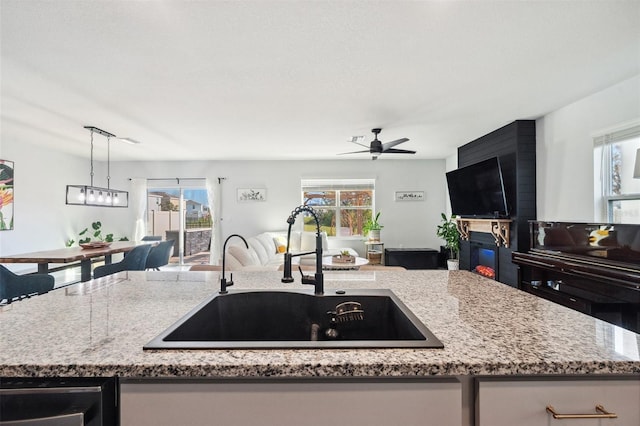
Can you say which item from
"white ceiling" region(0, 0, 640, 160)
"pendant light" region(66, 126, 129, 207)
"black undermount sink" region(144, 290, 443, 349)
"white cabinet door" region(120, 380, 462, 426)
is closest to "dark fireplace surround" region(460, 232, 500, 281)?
"white ceiling" region(0, 0, 640, 160)

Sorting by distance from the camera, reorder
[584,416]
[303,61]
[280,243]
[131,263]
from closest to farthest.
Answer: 1. [584,416]
2. [303,61]
3. [131,263]
4. [280,243]

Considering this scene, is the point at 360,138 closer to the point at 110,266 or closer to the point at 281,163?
the point at 281,163

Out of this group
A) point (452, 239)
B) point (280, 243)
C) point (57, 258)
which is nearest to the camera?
point (57, 258)

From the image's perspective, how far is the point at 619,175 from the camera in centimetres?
289

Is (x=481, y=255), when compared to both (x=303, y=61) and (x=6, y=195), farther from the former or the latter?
(x=6, y=195)

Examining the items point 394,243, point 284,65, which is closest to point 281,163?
point 394,243

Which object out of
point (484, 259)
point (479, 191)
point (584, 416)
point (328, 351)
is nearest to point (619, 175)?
point (479, 191)

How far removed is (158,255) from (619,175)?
5954 mm

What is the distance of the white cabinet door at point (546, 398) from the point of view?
0.66 m

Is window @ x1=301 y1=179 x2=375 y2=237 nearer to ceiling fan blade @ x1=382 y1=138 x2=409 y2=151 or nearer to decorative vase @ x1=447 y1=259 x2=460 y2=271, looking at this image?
decorative vase @ x1=447 y1=259 x2=460 y2=271

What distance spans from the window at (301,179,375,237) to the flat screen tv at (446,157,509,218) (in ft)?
6.67

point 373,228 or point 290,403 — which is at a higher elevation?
point 373,228

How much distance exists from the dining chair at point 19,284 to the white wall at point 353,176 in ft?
11.9

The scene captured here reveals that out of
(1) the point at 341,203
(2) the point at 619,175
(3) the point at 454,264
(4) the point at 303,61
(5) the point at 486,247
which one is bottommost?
(3) the point at 454,264
